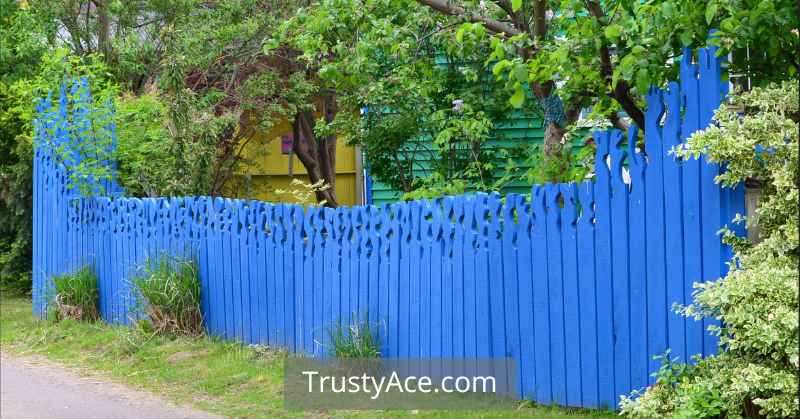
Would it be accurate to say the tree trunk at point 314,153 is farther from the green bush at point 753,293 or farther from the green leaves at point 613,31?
the green bush at point 753,293

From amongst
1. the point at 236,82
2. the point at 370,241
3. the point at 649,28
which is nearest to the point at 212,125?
the point at 236,82

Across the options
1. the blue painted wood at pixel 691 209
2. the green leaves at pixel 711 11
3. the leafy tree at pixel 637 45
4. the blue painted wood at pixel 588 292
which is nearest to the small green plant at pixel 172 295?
the leafy tree at pixel 637 45

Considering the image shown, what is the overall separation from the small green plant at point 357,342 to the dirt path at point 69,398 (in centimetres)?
119

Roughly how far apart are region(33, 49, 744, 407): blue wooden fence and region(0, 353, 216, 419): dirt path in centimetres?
147

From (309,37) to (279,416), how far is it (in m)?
4.46

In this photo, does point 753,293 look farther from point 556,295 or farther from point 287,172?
point 287,172

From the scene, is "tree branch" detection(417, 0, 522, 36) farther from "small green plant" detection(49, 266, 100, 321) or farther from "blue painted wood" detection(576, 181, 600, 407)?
"small green plant" detection(49, 266, 100, 321)

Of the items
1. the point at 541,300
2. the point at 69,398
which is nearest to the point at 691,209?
the point at 541,300

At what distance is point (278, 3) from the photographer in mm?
15672

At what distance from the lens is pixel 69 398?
852 centimetres

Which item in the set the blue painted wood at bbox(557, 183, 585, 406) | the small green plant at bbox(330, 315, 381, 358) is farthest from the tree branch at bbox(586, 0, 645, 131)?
the small green plant at bbox(330, 315, 381, 358)

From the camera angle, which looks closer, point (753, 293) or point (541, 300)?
point (753, 293)

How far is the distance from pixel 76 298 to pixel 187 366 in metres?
3.44

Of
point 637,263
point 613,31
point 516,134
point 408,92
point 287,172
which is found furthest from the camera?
point 287,172
